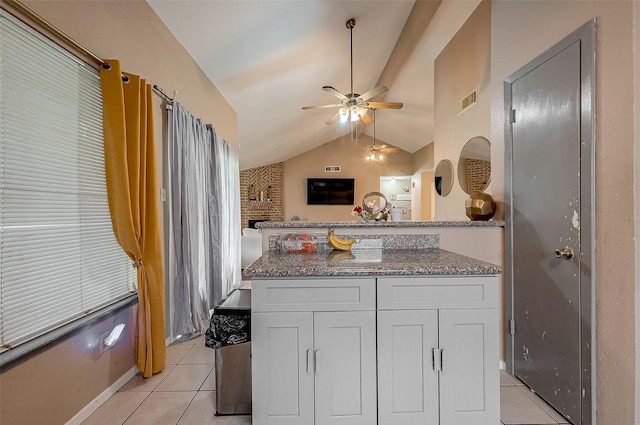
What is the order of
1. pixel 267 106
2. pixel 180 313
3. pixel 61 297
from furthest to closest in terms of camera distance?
pixel 267 106 → pixel 180 313 → pixel 61 297

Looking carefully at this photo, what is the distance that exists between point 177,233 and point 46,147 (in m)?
1.17

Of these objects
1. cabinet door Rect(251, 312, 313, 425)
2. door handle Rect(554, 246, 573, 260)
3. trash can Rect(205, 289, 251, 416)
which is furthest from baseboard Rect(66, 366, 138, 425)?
door handle Rect(554, 246, 573, 260)

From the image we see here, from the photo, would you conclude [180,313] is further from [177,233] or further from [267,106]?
[267,106]

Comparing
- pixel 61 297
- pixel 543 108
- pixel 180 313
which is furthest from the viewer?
pixel 180 313

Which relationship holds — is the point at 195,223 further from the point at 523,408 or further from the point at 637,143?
the point at 637,143

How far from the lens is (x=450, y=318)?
1.26 meters

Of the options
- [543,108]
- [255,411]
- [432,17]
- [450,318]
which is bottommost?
[255,411]

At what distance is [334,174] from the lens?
7945 millimetres

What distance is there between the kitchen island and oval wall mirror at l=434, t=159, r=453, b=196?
2012 millimetres

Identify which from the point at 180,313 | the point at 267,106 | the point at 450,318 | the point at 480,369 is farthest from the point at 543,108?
the point at 267,106

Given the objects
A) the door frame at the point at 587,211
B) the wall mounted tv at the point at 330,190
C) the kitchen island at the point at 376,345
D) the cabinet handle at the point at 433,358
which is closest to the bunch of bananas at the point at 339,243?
the kitchen island at the point at 376,345

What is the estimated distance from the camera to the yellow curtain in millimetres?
1610

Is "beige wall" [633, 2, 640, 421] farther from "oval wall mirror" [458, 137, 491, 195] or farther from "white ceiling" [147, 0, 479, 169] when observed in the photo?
"white ceiling" [147, 0, 479, 169]

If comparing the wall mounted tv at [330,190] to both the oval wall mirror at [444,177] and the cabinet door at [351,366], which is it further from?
the cabinet door at [351,366]
